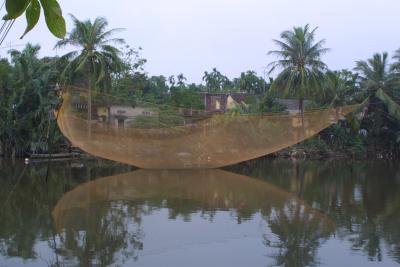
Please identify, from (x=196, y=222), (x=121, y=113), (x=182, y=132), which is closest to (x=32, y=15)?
(x=196, y=222)

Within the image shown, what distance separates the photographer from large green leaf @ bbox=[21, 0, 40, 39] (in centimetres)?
107

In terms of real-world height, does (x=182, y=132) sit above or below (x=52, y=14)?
below

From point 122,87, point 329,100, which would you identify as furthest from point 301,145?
point 122,87

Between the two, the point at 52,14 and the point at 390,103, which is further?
the point at 390,103

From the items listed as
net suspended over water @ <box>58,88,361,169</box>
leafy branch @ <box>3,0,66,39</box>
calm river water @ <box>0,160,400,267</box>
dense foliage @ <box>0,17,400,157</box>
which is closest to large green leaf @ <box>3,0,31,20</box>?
leafy branch @ <box>3,0,66,39</box>

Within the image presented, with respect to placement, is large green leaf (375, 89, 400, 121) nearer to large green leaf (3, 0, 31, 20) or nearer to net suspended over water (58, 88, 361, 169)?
net suspended over water (58, 88, 361, 169)

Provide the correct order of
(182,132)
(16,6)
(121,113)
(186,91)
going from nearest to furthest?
1. (16,6)
2. (182,132)
3. (121,113)
4. (186,91)

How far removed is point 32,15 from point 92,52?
1909cm

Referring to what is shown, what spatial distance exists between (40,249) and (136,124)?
28.1 ft

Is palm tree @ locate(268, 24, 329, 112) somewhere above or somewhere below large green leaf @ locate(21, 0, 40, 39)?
above

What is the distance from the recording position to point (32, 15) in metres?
1.09

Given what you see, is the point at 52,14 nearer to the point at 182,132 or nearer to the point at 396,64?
the point at 182,132

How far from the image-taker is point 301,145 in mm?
25266

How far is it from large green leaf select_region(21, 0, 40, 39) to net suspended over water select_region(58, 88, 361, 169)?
11596 millimetres
